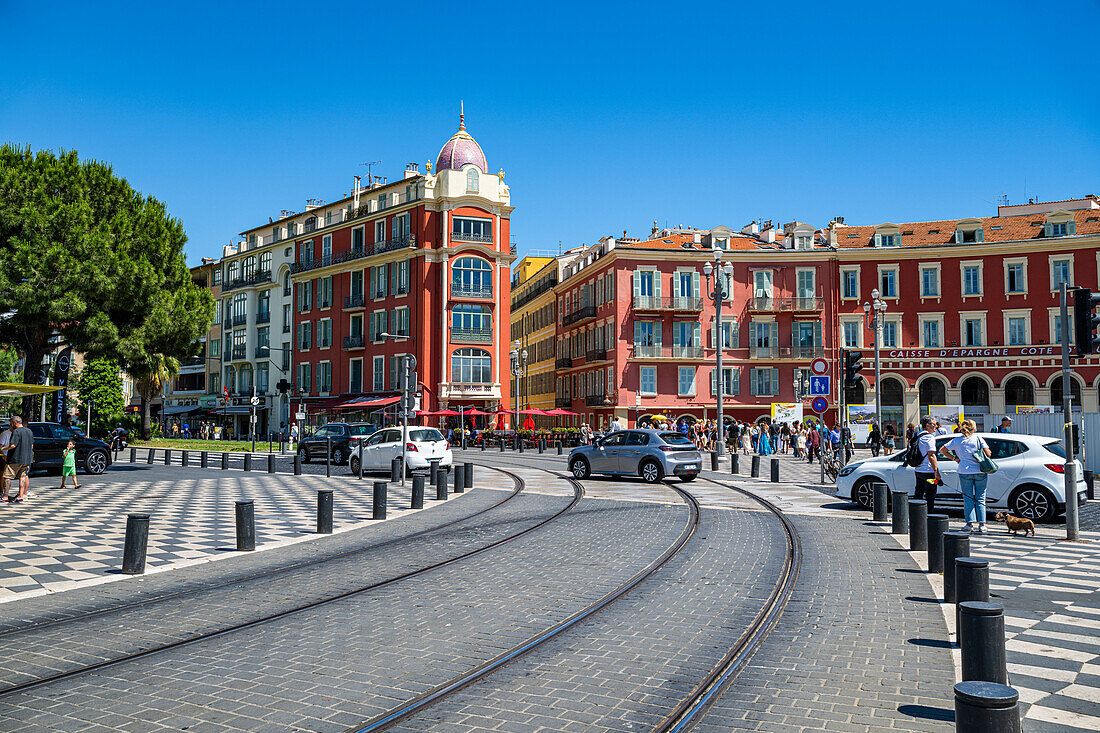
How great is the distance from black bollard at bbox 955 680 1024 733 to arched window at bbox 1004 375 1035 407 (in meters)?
54.4

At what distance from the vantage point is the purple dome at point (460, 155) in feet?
191

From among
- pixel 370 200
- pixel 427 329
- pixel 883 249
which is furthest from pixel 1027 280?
pixel 370 200

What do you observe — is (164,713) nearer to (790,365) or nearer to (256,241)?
(790,365)

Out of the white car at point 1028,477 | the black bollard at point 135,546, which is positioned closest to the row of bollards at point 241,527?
the black bollard at point 135,546

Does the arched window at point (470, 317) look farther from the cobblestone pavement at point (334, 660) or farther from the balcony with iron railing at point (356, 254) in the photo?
the cobblestone pavement at point (334, 660)

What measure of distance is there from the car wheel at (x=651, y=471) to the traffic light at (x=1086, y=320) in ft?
42.6

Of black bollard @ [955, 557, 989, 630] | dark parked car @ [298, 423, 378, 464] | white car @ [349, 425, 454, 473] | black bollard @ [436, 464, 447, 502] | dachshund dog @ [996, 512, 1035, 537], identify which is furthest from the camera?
dark parked car @ [298, 423, 378, 464]

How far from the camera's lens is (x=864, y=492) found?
17.2m

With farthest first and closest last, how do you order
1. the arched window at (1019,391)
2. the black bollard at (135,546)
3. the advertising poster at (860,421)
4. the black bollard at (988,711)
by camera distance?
the arched window at (1019,391)
the advertising poster at (860,421)
the black bollard at (135,546)
the black bollard at (988,711)

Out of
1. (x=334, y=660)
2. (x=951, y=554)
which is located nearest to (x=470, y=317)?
(x=951, y=554)

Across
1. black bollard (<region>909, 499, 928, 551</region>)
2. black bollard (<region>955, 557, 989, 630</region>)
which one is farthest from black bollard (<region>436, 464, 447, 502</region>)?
black bollard (<region>955, 557, 989, 630</region>)

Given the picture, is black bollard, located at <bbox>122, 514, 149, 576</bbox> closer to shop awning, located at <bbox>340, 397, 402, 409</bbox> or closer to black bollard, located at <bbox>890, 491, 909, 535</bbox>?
black bollard, located at <bbox>890, 491, 909, 535</bbox>

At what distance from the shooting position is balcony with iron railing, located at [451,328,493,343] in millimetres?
57306

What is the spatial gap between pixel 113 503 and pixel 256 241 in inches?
2302
